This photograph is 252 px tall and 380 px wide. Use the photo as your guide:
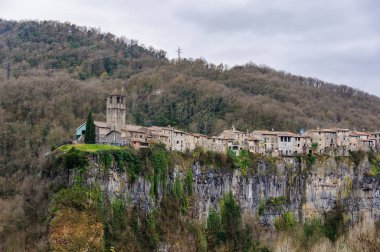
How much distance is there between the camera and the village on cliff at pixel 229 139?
6488 cm

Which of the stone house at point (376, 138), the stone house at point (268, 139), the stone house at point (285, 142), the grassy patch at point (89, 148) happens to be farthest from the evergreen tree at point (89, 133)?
the stone house at point (376, 138)

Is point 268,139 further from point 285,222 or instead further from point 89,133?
point 89,133

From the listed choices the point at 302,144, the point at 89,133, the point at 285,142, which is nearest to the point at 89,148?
the point at 89,133

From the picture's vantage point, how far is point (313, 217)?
7144 cm

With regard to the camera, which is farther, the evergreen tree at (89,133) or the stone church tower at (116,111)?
the stone church tower at (116,111)

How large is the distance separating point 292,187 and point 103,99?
4274cm

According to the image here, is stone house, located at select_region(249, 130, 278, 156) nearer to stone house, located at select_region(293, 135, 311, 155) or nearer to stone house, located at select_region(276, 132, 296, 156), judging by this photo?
stone house, located at select_region(276, 132, 296, 156)

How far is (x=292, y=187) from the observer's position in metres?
72.1

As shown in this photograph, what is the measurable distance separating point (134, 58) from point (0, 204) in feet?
308

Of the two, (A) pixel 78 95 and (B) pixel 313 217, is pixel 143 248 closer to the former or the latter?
(B) pixel 313 217

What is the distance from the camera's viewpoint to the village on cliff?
64875 millimetres

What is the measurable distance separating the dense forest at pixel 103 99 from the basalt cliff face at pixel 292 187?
64.8 feet

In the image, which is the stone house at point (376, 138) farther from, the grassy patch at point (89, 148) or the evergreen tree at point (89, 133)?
the evergreen tree at point (89, 133)

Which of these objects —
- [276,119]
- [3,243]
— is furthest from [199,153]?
[276,119]
